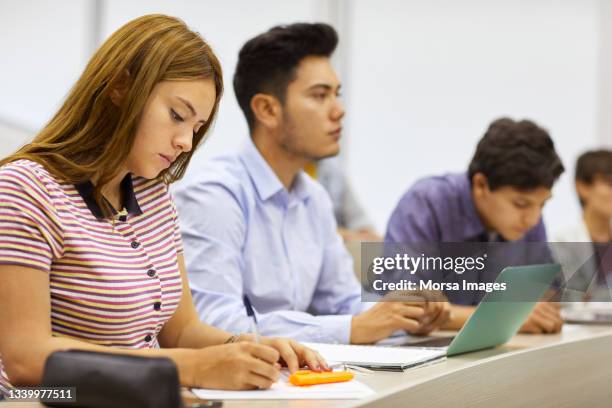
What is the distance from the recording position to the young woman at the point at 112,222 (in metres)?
1.11

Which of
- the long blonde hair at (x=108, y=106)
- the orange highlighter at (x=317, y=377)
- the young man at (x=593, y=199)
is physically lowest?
the young man at (x=593, y=199)

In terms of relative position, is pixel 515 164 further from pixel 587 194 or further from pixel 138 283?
pixel 587 194

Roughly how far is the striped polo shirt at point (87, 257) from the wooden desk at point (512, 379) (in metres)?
0.26

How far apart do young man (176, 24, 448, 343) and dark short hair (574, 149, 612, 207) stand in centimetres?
186

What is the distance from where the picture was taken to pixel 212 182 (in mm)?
1971

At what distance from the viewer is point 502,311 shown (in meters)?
1.54

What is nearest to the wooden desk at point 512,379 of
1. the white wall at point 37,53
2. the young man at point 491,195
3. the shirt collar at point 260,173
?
the young man at point 491,195

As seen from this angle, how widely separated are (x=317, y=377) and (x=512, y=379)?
0.45 m

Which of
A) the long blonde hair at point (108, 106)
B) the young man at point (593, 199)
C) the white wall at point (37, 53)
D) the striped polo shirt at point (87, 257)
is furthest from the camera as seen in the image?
the young man at point (593, 199)

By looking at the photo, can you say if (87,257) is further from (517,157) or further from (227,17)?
(227,17)

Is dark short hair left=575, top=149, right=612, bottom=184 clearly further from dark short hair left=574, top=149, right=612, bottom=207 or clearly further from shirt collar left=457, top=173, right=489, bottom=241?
shirt collar left=457, top=173, right=489, bottom=241

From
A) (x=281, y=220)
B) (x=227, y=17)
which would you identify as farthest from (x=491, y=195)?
(x=227, y=17)

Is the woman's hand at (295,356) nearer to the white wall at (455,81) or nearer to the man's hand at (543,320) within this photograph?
the man's hand at (543,320)

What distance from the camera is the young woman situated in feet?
3.63
